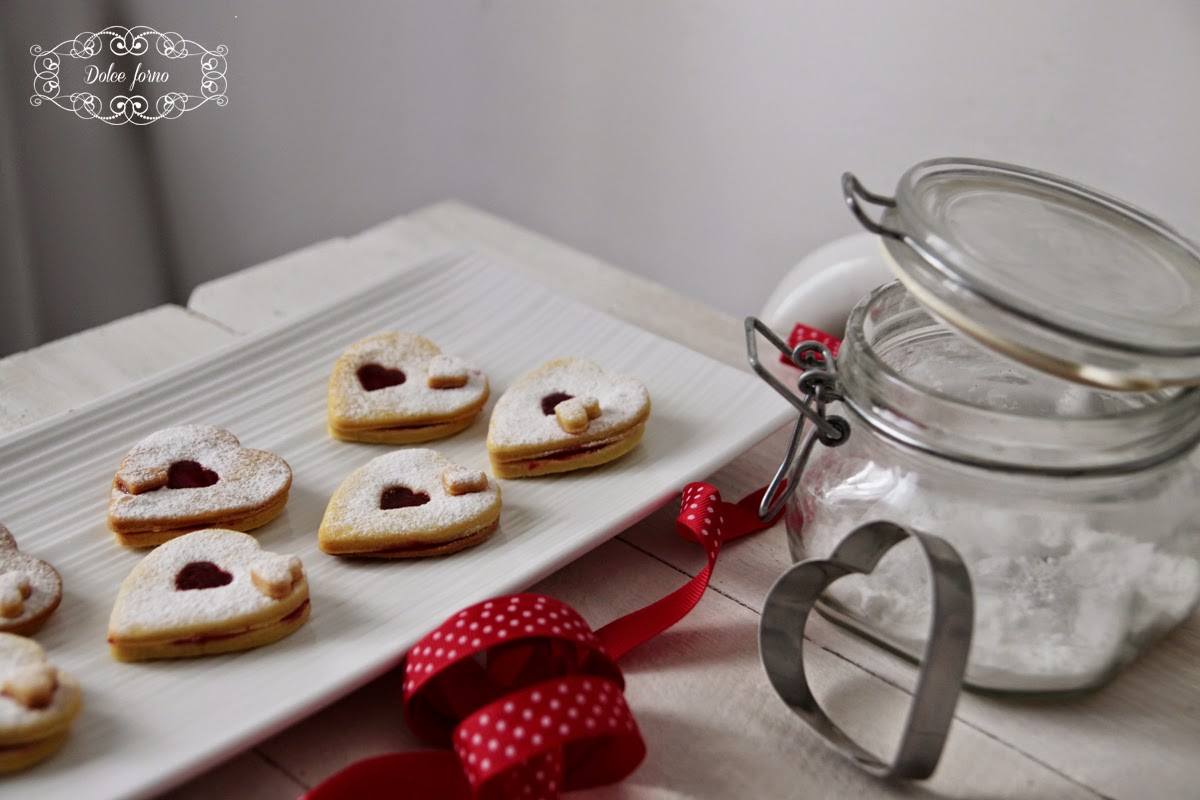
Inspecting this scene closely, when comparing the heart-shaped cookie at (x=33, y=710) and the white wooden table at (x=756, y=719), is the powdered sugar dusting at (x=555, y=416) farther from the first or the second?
the heart-shaped cookie at (x=33, y=710)

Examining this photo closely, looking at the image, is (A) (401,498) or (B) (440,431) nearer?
(A) (401,498)

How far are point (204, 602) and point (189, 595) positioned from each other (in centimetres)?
1

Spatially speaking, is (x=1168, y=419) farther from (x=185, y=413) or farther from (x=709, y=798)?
(x=185, y=413)

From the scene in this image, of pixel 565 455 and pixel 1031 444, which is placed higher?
pixel 1031 444

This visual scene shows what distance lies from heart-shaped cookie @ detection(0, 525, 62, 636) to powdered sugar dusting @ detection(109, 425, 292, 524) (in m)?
0.06

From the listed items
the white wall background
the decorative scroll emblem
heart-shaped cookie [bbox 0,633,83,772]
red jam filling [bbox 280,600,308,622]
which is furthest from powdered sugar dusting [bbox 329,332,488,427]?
the decorative scroll emblem

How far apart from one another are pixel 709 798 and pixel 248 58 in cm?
163

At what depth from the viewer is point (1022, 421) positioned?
626mm

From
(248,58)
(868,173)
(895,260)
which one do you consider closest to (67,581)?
(895,260)

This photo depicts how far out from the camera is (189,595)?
687 mm

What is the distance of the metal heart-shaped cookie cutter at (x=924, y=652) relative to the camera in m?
0.59

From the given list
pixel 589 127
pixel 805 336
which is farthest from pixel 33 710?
pixel 589 127

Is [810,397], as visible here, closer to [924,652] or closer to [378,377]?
Result: [924,652]

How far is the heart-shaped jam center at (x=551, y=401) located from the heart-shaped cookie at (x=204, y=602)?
27cm
